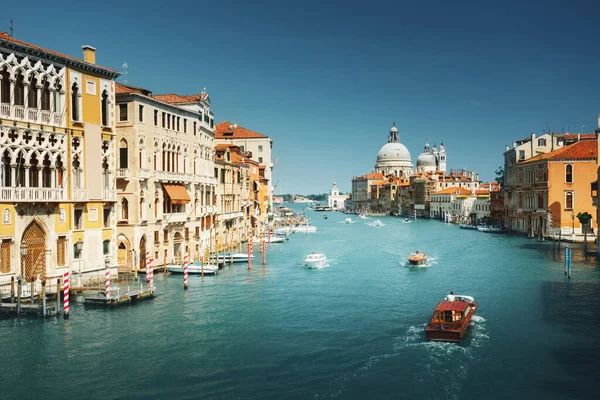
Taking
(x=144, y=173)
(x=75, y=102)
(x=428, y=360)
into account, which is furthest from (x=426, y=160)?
(x=428, y=360)

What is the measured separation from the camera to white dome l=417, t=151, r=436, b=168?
6855 inches

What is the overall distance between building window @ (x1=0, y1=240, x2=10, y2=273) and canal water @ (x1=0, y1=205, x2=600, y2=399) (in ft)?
8.55

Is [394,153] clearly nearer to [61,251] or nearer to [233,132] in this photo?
[233,132]

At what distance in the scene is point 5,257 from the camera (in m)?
21.9

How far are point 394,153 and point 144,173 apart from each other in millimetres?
168492

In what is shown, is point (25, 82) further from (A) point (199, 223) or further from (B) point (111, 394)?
(A) point (199, 223)

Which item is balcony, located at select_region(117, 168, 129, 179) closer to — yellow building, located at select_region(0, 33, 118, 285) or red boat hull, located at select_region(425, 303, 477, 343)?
yellow building, located at select_region(0, 33, 118, 285)

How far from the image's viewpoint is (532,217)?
61.5 m

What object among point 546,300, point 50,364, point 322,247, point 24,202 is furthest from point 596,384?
point 322,247

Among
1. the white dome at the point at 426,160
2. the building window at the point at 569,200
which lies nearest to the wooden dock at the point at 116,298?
the building window at the point at 569,200

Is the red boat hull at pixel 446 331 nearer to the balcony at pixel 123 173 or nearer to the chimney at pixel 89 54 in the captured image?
the balcony at pixel 123 173

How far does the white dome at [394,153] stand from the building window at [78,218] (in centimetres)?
17281

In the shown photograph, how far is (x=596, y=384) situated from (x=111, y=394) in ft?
40.0

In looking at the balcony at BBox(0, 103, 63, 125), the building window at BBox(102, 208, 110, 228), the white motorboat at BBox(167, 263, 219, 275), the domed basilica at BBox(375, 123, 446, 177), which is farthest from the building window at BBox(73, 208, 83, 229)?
the domed basilica at BBox(375, 123, 446, 177)
